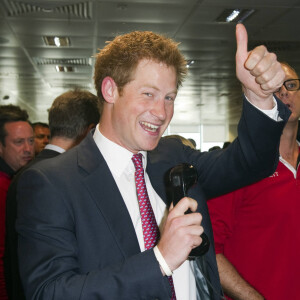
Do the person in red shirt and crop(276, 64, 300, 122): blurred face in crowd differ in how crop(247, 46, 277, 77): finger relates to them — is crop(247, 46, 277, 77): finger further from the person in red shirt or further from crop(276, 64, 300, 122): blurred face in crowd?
the person in red shirt

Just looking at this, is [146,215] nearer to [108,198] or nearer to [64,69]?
[108,198]

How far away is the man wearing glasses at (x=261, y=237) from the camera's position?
68.8 inches

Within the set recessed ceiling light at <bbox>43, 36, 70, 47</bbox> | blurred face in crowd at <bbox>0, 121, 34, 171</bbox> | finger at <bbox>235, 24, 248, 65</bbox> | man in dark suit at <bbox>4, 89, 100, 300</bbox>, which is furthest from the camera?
recessed ceiling light at <bbox>43, 36, 70, 47</bbox>

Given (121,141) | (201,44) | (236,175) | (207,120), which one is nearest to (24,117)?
(121,141)

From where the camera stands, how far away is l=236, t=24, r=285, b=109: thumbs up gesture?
1160 mm

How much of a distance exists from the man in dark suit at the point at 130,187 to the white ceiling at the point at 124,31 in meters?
4.25

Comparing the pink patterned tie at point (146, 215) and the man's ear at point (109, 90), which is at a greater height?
the man's ear at point (109, 90)

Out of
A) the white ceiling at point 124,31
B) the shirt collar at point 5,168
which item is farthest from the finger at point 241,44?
the white ceiling at point 124,31

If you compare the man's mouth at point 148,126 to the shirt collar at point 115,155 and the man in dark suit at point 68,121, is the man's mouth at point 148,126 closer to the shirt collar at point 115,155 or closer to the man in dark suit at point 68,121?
the shirt collar at point 115,155

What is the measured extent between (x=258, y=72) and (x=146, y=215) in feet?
1.87

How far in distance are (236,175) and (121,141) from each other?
16.8 inches

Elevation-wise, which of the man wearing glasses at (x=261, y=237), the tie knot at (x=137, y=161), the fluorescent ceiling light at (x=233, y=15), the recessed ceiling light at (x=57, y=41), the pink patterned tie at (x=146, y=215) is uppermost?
the fluorescent ceiling light at (x=233, y=15)

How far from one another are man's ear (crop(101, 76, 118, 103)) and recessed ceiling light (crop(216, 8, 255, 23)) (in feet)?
16.7

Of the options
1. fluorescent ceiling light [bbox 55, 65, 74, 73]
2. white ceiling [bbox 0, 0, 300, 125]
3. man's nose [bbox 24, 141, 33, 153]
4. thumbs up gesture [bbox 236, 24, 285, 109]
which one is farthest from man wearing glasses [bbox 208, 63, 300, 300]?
fluorescent ceiling light [bbox 55, 65, 74, 73]
